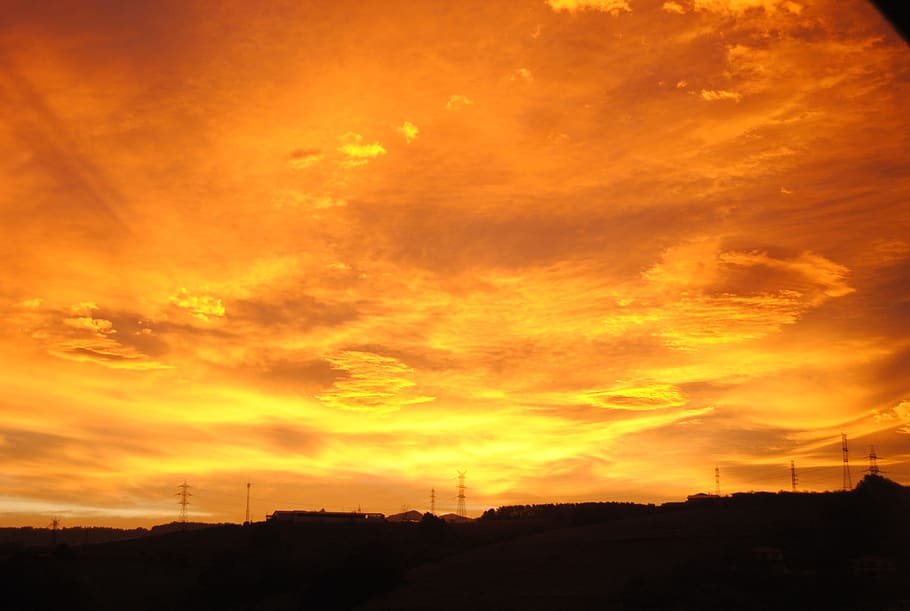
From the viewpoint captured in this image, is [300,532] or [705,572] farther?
[300,532]

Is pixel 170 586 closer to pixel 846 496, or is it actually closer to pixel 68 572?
pixel 68 572

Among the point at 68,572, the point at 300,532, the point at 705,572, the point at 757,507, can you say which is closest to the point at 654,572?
the point at 705,572

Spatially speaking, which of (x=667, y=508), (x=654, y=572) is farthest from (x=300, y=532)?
(x=654, y=572)

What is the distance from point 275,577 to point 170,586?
40.9ft

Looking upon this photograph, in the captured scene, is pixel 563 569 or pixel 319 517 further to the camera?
pixel 319 517

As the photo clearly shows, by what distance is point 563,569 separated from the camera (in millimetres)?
88750

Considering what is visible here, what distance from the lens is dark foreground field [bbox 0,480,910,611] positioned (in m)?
66.8

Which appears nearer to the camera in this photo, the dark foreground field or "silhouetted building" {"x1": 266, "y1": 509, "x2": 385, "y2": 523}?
the dark foreground field

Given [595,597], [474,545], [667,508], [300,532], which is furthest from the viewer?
[667,508]

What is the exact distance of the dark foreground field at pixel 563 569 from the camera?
6681 centimetres

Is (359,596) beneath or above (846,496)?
beneath

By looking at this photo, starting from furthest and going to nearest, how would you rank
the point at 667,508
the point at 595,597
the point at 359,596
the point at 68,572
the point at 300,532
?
the point at 667,508 → the point at 300,532 → the point at 68,572 → the point at 359,596 → the point at 595,597

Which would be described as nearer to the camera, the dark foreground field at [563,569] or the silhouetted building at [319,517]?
the dark foreground field at [563,569]

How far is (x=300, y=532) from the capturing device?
143 meters
